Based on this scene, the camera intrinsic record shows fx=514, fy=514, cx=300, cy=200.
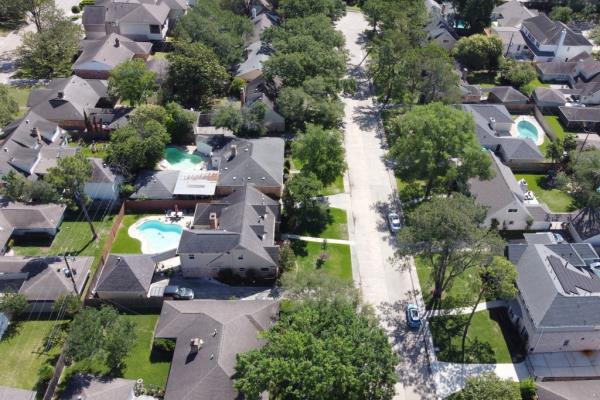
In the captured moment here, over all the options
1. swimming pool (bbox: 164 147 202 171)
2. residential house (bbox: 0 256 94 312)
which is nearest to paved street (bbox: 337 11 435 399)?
swimming pool (bbox: 164 147 202 171)

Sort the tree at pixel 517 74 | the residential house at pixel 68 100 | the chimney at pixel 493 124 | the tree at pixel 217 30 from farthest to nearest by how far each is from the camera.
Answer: the tree at pixel 517 74 < the tree at pixel 217 30 < the chimney at pixel 493 124 < the residential house at pixel 68 100

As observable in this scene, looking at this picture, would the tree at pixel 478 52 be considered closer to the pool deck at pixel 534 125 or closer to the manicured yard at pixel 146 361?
the pool deck at pixel 534 125

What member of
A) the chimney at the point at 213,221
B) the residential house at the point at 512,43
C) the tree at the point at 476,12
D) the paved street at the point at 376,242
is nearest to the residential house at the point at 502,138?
the paved street at the point at 376,242

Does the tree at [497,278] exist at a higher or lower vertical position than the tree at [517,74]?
higher

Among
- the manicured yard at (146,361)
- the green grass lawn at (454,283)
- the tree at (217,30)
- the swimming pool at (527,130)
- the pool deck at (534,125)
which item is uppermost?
the tree at (217,30)

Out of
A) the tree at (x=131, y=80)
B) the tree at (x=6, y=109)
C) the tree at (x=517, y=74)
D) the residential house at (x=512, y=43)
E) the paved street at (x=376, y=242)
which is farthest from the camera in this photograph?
the residential house at (x=512, y=43)

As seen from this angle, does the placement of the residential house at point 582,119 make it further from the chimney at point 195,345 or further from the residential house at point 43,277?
the residential house at point 43,277

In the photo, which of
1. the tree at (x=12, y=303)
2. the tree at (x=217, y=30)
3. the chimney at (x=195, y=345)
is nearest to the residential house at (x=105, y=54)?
the tree at (x=217, y=30)

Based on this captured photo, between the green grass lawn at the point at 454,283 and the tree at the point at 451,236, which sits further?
the green grass lawn at the point at 454,283
